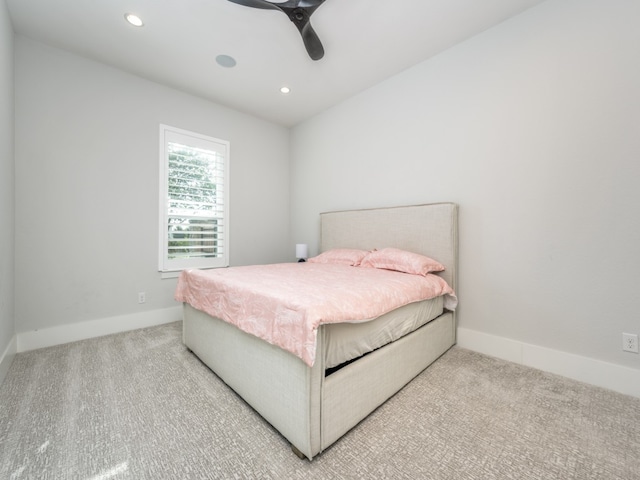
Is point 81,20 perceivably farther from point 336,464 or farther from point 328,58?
→ point 336,464

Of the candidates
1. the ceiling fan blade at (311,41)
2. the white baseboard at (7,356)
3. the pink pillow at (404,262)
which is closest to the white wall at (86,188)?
the white baseboard at (7,356)

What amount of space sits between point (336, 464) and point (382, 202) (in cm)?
253

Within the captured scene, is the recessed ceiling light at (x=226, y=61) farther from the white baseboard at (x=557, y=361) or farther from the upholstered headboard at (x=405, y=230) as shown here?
the white baseboard at (x=557, y=361)

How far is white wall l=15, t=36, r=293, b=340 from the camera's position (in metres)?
2.42

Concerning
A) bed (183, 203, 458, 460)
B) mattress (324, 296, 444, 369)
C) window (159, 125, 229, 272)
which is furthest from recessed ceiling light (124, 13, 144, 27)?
mattress (324, 296, 444, 369)

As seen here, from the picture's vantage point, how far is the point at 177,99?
10.7ft

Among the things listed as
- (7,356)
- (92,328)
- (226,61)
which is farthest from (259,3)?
(92,328)

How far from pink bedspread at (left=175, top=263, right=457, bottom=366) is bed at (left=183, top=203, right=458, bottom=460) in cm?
8

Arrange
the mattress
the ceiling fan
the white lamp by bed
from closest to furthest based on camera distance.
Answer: the mattress, the ceiling fan, the white lamp by bed

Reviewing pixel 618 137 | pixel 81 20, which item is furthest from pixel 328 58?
pixel 618 137

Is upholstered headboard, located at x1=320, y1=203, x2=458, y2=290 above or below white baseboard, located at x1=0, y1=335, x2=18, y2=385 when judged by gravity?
above

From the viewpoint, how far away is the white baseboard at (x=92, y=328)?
7.88 ft

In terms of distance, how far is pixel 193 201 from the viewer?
3369 millimetres

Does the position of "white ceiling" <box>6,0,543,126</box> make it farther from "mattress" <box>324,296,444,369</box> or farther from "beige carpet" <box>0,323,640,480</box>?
"beige carpet" <box>0,323,640,480</box>
